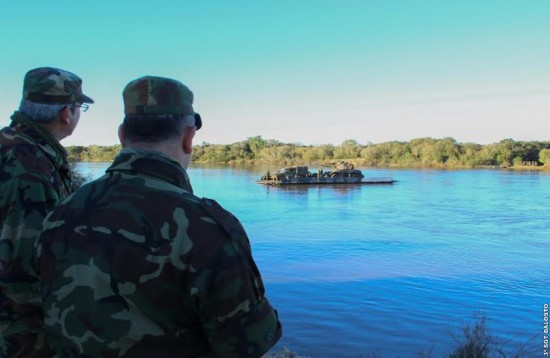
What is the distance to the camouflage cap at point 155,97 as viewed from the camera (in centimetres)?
170

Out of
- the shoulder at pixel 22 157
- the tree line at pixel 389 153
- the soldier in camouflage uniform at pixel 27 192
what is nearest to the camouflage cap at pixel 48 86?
the soldier in camouflage uniform at pixel 27 192

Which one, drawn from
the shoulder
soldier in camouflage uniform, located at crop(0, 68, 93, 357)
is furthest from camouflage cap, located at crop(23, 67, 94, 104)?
the shoulder

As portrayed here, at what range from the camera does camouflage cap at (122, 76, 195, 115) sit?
170cm

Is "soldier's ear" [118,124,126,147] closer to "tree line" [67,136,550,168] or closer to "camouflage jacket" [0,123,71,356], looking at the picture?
"camouflage jacket" [0,123,71,356]

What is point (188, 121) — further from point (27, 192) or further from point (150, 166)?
point (27, 192)

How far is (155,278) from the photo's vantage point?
1528 millimetres

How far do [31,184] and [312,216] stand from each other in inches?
1358

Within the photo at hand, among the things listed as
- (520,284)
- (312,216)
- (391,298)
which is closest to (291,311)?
(391,298)

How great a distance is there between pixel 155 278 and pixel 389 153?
13360 centimetres

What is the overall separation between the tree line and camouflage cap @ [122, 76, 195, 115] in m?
113

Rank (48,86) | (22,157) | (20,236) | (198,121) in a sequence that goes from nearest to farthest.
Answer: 1. (198,121)
2. (20,236)
3. (22,157)
4. (48,86)

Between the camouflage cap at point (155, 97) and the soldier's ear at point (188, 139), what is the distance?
6 centimetres

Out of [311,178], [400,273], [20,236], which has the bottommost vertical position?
[400,273]

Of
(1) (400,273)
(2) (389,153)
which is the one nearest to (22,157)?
(1) (400,273)
